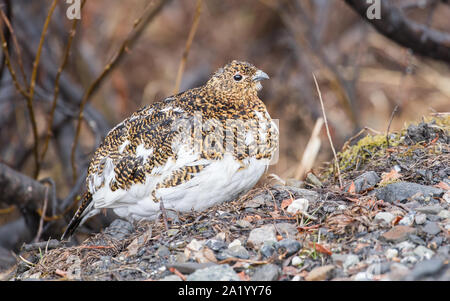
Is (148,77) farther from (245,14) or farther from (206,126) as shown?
(206,126)

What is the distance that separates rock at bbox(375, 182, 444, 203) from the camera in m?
3.10

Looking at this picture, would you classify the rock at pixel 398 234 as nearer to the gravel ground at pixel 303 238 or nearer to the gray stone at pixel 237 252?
the gravel ground at pixel 303 238

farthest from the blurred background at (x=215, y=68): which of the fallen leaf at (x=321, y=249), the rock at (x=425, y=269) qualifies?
the rock at (x=425, y=269)

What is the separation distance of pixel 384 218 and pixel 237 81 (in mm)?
1553

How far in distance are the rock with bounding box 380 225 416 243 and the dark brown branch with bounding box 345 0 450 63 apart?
92.8 inches

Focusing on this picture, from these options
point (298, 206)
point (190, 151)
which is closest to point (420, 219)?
point (298, 206)

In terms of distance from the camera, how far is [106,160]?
401cm

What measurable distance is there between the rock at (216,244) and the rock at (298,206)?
476 mm

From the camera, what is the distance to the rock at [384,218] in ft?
9.24

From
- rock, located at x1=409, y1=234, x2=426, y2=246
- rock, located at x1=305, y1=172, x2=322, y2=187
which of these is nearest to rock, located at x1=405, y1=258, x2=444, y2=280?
rock, located at x1=409, y1=234, x2=426, y2=246

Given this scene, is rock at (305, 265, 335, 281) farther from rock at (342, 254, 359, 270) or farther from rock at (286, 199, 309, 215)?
rock at (286, 199, 309, 215)

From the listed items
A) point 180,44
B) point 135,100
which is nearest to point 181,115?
point 135,100

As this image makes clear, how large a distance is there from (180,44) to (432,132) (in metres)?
5.48

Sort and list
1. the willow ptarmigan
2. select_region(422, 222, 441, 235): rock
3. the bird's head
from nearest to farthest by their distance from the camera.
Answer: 1. select_region(422, 222, 441, 235): rock
2. the willow ptarmigan
3. the bird's head
